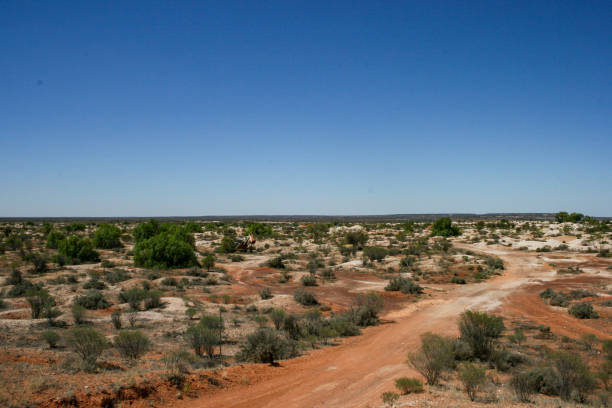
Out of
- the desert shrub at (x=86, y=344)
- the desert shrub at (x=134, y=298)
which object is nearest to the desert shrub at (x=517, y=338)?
the desert shrub at (x=86, y=344)

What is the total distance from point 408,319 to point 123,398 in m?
13.8

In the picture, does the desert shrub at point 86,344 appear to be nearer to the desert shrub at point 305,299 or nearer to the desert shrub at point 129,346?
the desert shrub at point 129,346

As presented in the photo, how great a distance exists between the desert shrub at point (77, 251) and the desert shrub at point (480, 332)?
35430mm

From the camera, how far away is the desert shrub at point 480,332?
1187 cm

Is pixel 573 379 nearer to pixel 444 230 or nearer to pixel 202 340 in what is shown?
pixel 202 340

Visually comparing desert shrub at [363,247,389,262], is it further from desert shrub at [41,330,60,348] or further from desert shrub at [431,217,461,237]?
desert shrub at [41,330,60,348]

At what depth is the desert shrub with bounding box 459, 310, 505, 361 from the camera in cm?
1187

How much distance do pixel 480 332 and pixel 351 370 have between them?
4697mm

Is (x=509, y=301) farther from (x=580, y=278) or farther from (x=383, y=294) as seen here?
(x=580, y=278)

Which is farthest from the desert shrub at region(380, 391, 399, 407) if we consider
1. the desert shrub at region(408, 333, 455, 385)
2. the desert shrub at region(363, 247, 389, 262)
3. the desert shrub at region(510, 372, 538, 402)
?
the desert shrub at region(363, 247, 389, 262)

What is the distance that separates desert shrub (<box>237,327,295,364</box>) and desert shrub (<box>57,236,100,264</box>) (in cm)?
3030

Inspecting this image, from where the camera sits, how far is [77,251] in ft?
117

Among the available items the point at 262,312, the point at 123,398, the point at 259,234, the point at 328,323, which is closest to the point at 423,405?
the point at 123,398

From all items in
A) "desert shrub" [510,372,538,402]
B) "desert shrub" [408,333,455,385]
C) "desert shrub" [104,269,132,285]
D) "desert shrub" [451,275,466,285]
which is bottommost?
"desert shrub" [451,275,466,285]
